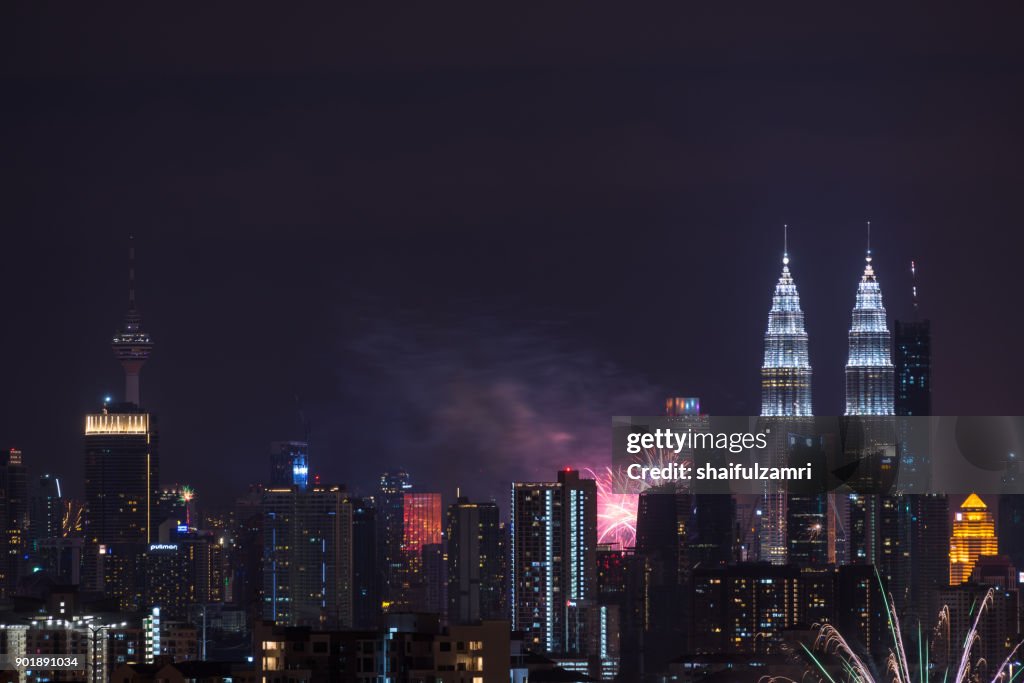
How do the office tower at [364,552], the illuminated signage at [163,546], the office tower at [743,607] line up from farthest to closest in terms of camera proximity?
the illuminated signage at [163,546] < the office tower at [743,607] < the office tower at [364,552]

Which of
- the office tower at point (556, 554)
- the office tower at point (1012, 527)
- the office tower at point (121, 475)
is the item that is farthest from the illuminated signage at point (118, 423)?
the office tower at point (1012, 527)

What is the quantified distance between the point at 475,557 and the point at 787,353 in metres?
6.88

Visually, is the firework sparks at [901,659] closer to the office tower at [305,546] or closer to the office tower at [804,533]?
the office tower at [804,533]

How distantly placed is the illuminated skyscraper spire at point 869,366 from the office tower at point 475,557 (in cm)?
563

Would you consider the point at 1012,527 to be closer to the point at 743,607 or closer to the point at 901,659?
the point at 743,607

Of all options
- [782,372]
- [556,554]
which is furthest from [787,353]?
[556,554]

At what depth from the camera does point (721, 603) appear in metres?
24.6

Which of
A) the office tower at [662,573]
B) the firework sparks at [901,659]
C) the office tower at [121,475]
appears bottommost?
the firework sparks at [901,659]

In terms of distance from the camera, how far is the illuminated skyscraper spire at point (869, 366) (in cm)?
2659

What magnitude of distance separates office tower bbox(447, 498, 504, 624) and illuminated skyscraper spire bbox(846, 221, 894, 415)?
5.63 metres

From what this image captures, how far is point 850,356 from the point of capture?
91.6ft

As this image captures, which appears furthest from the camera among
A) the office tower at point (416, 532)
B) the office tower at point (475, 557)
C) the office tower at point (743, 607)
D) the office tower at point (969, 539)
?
the office tower at point (743, 607)

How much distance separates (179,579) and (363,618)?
19.7 ft

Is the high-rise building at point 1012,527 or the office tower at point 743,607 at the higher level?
the high-rise building at point 1012,527
